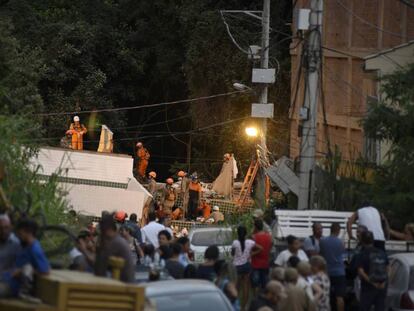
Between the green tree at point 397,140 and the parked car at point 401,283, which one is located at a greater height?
the green tree at point 397,140

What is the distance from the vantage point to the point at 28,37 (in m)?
50.0

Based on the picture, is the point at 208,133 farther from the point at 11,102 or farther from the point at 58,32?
the point at 11,102

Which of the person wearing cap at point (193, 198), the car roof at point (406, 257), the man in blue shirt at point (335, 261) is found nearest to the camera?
the car roof at point (406, 257)

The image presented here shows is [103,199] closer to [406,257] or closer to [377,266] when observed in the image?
[406,257]


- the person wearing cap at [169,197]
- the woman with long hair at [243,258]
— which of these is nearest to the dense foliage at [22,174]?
the woman with long hair at [243,258]

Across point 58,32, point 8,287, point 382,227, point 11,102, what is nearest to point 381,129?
point 382,227

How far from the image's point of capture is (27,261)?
11312 mm

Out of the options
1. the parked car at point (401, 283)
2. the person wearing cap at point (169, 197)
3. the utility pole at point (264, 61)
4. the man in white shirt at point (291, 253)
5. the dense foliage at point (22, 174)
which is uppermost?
the utility pole at point (264, 61)

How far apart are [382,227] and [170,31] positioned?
33969mm

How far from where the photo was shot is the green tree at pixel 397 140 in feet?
69.9

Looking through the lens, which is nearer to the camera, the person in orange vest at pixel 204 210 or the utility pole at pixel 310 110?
the utility pole at pixel 310 110

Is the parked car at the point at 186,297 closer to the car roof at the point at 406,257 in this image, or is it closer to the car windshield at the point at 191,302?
the car windshield at the point at 191,302

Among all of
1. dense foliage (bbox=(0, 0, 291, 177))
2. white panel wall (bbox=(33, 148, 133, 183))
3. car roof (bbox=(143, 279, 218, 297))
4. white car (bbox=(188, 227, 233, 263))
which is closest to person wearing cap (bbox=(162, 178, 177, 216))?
white panel wall (bbox=(33, 148, 133, 183))

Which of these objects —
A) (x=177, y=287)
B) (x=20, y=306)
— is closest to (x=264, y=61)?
(x=177, y=287)
